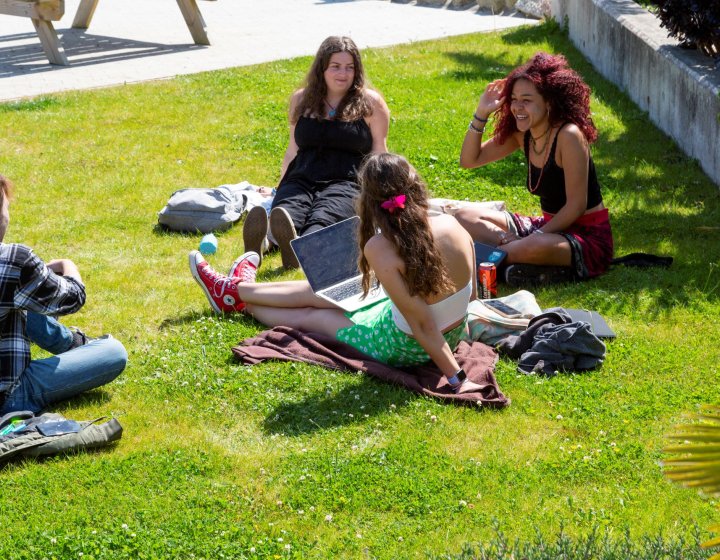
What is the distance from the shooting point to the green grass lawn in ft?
13.2

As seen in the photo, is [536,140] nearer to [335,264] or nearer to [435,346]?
[335,264]

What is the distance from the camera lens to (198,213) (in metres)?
7.87

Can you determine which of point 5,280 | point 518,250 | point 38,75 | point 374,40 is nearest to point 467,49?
point 374,40

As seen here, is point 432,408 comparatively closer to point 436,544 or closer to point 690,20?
point 436,544

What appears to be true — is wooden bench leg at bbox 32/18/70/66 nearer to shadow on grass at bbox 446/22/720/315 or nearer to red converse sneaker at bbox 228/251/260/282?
shadow on grass at bbox 446/22/720/315

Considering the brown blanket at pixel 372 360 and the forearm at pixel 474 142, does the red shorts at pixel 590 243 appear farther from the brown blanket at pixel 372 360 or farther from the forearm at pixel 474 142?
the brown blanket at pixel 372 360

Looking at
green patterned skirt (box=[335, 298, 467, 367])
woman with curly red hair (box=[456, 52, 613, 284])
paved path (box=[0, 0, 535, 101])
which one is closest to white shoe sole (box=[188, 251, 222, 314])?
green patterned skirt (box=[335, 298, 467, 367])

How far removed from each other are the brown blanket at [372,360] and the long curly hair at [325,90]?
2164mm

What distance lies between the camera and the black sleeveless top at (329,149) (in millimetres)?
7363

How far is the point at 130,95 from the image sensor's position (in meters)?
12.0

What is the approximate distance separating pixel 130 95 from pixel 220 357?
7076 millimetres

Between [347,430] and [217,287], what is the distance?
1.73 m

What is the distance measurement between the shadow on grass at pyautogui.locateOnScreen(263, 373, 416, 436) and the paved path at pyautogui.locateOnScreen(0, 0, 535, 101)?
8.40 meters

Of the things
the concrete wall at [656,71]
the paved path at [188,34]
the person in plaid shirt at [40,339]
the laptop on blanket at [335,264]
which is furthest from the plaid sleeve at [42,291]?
the paved path at [188,34]
